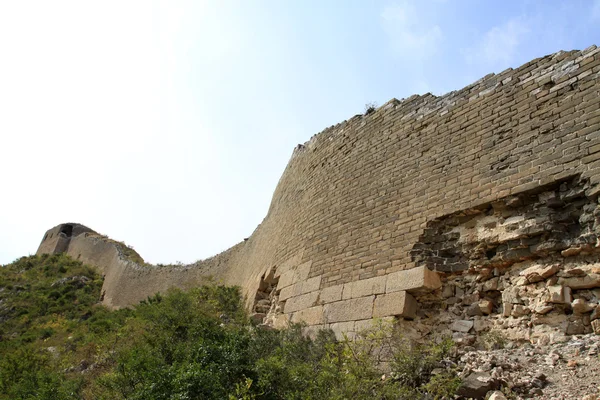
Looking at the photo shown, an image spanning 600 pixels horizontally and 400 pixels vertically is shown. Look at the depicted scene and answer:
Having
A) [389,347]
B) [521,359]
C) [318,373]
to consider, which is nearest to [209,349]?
[318,373]

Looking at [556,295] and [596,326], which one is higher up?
[556,295]

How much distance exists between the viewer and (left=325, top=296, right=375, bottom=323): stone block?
5.82m

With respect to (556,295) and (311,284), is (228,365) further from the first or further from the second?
(556,295)

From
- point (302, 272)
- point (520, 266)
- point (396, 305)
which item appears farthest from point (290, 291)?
point (520, 266)

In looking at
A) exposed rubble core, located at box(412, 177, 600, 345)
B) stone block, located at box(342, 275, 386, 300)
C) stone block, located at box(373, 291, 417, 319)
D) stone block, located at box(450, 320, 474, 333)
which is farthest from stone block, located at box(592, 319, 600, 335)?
stone block, located at box(342, 275, 386, 300)

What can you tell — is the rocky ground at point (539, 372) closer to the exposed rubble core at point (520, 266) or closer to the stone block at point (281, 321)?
the exposed rubble core at point (520, 266)

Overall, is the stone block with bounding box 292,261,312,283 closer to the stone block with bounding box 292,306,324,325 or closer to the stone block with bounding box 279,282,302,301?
the stone block with bounding box 279,282,302,301

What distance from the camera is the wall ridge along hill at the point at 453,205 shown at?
4.60 m

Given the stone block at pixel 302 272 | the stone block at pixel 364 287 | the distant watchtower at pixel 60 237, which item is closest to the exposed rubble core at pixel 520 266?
the stone block at pixel 364 287

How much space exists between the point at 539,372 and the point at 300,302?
159 inches

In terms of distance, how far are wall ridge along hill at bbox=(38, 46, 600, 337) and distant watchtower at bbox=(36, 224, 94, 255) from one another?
2838 cm

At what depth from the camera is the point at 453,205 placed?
217 inches

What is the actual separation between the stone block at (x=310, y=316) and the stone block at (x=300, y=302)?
3.2 inches

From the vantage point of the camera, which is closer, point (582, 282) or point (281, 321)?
point (582, 282)
